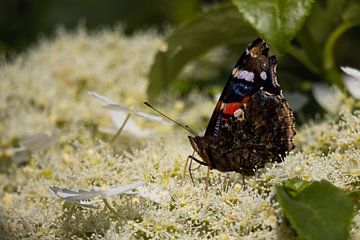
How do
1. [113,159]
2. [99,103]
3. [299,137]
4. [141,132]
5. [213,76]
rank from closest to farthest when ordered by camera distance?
[113,159], [299,137], [141,132], [99,103], [213,76]

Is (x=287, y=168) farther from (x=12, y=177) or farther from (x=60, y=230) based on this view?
(x=12, y=177)

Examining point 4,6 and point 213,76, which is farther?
point 4,6

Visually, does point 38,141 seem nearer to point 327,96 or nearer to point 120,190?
point 120,190

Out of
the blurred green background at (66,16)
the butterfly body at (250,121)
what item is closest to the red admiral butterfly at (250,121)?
the butterfly body at (250,121)

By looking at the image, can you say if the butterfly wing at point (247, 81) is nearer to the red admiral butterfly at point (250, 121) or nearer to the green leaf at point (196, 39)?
the red admiral butterfly at point (250, 121)

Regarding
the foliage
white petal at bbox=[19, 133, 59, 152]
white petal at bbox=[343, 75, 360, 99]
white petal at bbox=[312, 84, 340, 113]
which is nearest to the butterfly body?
the foliage

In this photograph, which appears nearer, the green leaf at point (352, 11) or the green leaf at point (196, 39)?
the green leaf at point (352, 11)

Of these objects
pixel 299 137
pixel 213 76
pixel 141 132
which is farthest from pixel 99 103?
pixel 299 137
